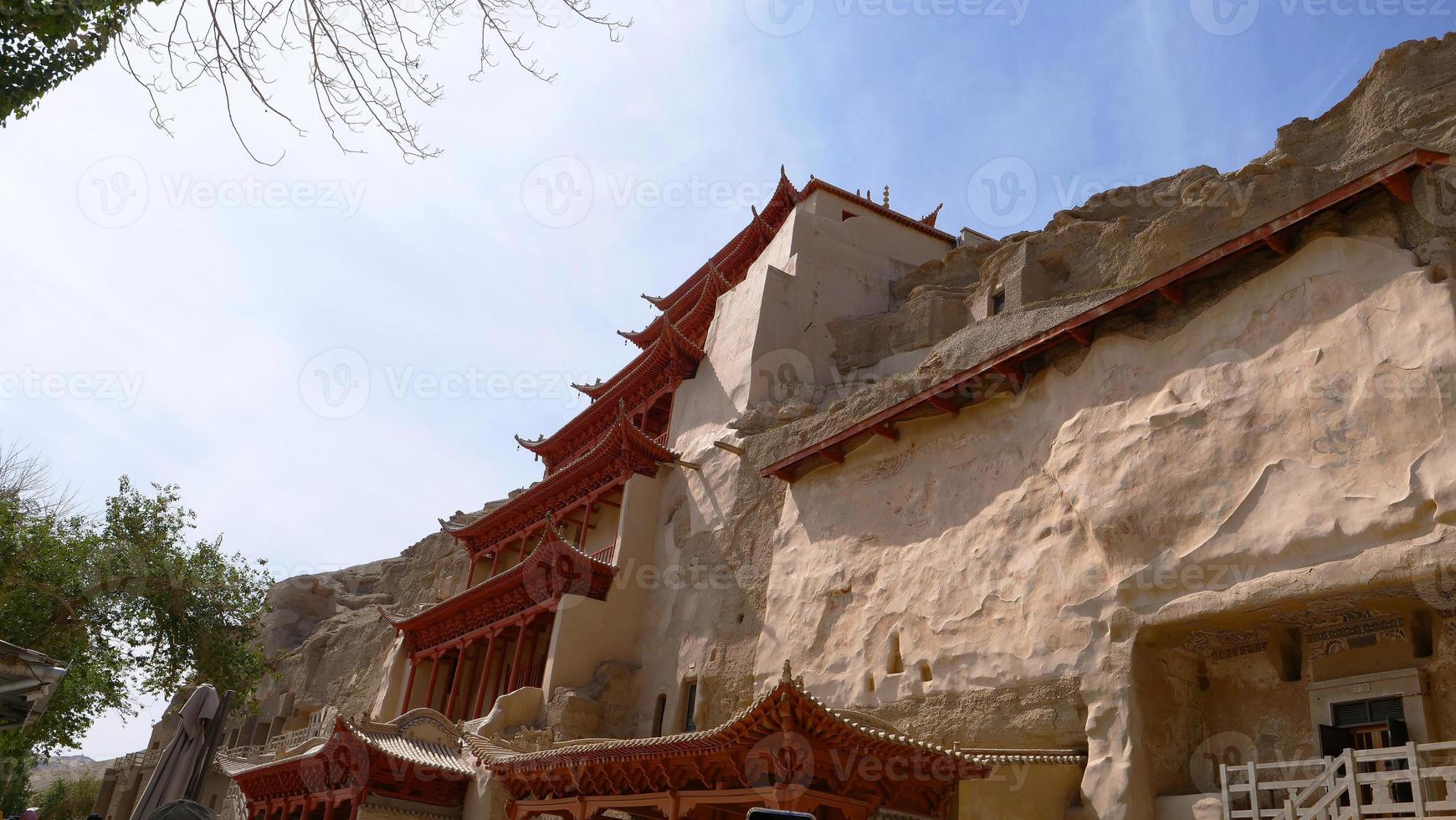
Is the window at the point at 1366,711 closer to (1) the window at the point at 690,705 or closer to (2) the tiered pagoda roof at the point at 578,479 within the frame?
(1) the window at the point at 690,705

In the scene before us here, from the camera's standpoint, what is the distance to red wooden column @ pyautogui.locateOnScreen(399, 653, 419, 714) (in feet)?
87.9

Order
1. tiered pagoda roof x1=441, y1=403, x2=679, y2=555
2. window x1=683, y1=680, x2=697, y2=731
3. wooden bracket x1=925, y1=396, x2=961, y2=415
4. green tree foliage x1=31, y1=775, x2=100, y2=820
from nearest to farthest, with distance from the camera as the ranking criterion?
wooden bracket x1=925, y1=396, x2=961, y2=415, window x1=683, y1=680, x2=697, y2=731, tiered pagoda roof x1=441, y1=403, x2=679, y2=555, green tree foliage x1=31, y1=775, x2=100, y2=820

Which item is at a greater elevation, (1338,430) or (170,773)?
(1338,430)

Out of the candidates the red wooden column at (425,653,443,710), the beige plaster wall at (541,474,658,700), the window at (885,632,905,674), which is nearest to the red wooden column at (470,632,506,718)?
the beige plaster wall at (541,474,658,700)

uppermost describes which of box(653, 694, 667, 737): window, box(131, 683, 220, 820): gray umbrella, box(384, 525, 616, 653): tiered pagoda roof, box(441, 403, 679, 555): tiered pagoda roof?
box(441, 403, 679, 555): tiered pagoda roof

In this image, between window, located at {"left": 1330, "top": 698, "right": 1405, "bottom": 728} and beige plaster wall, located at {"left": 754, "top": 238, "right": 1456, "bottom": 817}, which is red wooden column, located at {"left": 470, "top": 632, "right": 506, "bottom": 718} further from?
window, located at {"left": 1330, "top": 698, "right": 1405, "bottom": 728}

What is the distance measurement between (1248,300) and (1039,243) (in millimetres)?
12072

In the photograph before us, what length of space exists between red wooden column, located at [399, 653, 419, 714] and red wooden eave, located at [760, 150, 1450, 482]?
13.8m

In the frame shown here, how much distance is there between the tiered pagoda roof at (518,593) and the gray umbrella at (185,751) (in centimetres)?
1227

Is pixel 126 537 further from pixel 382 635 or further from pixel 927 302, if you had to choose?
pixel 927 302

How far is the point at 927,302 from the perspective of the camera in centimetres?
2539

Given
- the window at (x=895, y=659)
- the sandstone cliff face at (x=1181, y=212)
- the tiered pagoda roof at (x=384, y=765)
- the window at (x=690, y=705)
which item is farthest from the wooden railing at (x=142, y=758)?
the window at (x=895, y=659)

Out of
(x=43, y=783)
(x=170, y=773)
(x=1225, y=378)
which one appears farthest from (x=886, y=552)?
(x=43, y=783)

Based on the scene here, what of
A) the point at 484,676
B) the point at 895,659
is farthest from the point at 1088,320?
the point at 484,676
